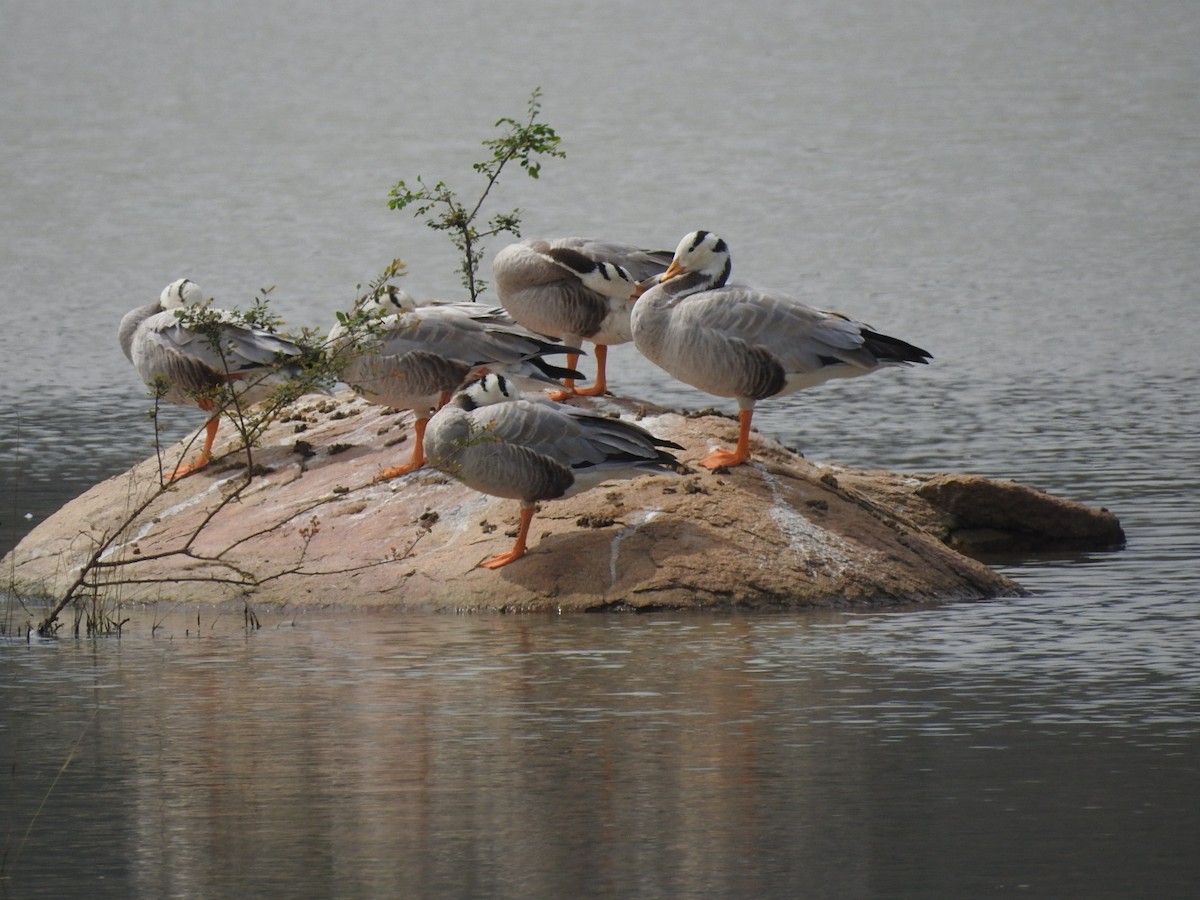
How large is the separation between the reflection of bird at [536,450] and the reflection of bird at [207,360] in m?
2.74

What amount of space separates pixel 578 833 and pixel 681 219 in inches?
1859

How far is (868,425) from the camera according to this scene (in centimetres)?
2812

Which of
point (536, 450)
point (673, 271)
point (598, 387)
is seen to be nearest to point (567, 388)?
point (598, 387)

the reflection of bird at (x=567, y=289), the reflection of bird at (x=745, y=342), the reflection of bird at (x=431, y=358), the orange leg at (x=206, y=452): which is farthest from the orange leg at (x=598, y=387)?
the orange leg at (x=206, y=452)

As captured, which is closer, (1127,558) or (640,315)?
(640,315)

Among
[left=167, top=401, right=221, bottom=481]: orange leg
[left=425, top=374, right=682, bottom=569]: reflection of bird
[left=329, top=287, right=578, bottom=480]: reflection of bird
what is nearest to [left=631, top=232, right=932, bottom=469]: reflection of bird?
[left=425, top=374, right=682, bottom=569]: reflection of bird

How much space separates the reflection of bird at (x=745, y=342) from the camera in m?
17.3

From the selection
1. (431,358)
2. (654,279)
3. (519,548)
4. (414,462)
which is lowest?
(519,548)

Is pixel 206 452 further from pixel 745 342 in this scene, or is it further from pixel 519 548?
pixel 745 342

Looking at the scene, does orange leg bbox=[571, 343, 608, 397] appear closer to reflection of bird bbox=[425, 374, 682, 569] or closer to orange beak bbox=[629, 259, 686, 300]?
orange beak bbox=[629, 259, 686, 300]

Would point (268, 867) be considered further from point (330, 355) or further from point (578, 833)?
point (330, 355)

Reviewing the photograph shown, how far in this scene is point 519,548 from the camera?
16875 millimetres

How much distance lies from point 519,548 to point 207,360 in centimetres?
395

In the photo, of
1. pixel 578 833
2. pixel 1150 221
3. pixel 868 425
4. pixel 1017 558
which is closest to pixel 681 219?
pixel 1150 221
